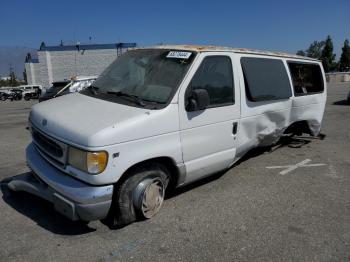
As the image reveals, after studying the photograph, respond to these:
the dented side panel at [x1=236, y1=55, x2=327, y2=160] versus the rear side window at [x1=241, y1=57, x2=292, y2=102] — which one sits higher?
the rear side window at [x1=241, y1=57, x2=292, y2=102]

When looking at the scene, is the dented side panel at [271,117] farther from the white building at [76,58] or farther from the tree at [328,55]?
the tree at [328,55]

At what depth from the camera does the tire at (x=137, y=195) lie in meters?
3.57

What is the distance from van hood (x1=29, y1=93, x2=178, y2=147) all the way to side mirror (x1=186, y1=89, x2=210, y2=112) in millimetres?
263

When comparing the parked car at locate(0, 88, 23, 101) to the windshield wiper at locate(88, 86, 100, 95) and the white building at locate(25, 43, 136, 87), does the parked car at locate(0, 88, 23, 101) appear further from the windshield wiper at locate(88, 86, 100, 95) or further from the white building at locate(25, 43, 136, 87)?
the windshield wiper at locate(88, 86, 100, 95)

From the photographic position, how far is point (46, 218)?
3.88 m

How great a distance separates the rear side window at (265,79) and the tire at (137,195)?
2.00 metres

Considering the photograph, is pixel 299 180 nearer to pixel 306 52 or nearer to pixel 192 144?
pixel 192 144

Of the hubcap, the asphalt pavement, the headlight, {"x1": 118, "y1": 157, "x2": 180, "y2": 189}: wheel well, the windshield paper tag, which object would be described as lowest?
the asphalt pavement

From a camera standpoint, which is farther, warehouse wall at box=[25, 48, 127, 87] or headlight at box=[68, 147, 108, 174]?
warehouse wall at box=[25, 48, 127, 87]

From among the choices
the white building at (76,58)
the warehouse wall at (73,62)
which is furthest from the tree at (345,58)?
the warehouse wall at (73,62)

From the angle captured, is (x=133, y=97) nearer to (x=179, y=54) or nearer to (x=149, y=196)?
(x=179, y=54)

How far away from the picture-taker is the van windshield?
390 cm

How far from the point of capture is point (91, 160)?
10.5 ft

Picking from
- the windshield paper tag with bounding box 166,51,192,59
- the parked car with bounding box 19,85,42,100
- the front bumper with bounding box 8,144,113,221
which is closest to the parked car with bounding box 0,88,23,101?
the parked car with bounding box 19,85,42,100
